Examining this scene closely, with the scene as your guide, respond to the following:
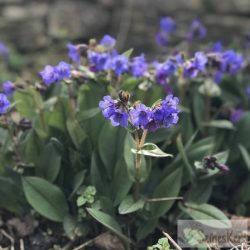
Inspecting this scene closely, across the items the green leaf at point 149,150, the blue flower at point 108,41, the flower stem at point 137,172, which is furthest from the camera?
the blue flower at point 108,41

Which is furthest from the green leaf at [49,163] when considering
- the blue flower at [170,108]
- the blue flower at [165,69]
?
the blue flower at [170,108]

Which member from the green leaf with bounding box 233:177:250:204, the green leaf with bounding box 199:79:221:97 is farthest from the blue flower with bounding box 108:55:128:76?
the green leaf with bounding box 233:177:250:204

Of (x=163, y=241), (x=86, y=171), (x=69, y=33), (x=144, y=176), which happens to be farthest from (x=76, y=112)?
(x=69, y=33)

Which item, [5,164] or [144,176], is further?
[5,164]

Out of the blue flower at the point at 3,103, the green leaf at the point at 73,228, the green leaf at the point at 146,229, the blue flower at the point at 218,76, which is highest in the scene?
the blue flower at the point at 218,76

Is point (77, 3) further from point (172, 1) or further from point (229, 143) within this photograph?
point (229, 143)

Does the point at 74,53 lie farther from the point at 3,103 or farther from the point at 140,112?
the point at 140,112

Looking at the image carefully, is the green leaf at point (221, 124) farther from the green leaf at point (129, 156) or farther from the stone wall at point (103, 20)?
the stone wall at point (103, 20)
